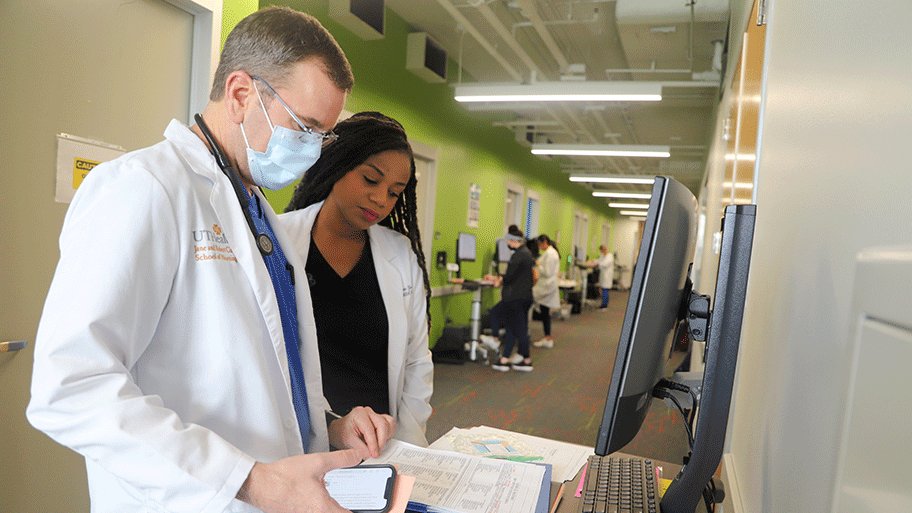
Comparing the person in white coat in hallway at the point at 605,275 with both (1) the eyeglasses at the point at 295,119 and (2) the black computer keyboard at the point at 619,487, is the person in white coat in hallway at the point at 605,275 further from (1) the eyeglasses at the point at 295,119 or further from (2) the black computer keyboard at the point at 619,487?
(1) the eyeglasses at the point at 295,119

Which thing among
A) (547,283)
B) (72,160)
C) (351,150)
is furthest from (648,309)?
(547,283)

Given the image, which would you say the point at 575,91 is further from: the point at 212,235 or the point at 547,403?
the point at 212,235

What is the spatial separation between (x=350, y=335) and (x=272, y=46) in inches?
31.5

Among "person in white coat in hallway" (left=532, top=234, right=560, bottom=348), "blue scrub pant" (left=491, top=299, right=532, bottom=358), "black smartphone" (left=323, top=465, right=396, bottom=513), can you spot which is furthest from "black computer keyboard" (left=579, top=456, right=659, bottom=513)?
"person in white coat in hallway" (left=532, top=234, right=560, bottom=348)

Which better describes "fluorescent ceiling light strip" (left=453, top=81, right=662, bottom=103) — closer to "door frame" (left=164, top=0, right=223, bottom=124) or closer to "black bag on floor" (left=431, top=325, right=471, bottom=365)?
Answer: "black bag on floor" (left=431, top=325, right=471, bottom=365)

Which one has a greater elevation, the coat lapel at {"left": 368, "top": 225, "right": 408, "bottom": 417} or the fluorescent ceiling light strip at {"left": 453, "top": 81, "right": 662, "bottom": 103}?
the fluorescent ceiling light strip at {"left": 453, "top": 81, "right": 662, "bottom": 103}

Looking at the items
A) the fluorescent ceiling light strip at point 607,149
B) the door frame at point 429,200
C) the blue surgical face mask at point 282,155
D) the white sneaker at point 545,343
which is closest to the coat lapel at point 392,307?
the blue surgical face mask at point 282,155

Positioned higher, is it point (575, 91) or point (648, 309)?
point (575, 91)

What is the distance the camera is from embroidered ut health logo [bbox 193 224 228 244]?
987 mm

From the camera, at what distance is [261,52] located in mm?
1079

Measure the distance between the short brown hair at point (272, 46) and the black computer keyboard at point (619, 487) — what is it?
0.89 meters

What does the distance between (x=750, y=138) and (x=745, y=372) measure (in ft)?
2.71

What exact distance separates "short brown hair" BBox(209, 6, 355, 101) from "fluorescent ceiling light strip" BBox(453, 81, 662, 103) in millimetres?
4577

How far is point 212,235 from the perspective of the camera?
1.02m
